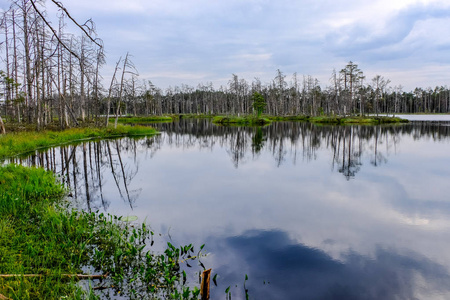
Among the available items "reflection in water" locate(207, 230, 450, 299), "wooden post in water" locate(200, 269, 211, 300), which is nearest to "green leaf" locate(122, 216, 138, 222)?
"reflection in water" locate(207, 230, 450, 299)

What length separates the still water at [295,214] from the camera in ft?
19.5

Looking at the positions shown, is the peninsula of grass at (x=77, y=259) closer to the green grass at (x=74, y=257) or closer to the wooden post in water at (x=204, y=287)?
the green grass at (x=74, y=257)

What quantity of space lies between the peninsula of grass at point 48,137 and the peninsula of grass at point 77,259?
12897mm

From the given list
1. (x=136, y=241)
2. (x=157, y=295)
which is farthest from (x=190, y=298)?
(x=136, y=241)

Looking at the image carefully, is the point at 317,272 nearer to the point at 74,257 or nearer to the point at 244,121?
the point at 74,257

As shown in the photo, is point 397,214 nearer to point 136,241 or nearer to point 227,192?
point 227,192

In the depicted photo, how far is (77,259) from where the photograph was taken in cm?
606

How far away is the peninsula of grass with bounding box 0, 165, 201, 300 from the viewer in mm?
4809

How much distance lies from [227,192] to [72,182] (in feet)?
23.6

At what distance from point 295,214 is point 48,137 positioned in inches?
896

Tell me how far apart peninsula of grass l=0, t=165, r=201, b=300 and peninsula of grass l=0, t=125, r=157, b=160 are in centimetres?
1290

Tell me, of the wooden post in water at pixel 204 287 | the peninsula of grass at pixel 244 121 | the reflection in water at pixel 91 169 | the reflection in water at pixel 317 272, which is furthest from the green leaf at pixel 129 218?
the peninsula of grass at pixel 244 121

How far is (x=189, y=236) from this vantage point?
26.1 feet

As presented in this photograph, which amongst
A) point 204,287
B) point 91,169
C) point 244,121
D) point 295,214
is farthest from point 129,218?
point 244,121
